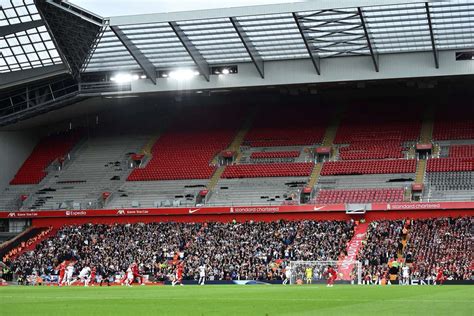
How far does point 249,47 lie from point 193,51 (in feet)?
15.0

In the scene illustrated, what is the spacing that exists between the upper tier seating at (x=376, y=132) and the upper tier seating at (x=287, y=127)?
2186mm

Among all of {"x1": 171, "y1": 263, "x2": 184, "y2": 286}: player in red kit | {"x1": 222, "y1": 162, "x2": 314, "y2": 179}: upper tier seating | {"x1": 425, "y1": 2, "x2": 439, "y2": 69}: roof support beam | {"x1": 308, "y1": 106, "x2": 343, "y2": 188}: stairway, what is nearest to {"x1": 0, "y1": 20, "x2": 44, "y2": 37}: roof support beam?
{"x1": 222, "y1": 162, "x2": 314, "y2": 179}: upper tier seating

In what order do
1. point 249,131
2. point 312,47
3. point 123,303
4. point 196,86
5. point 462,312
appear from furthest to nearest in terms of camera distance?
1. point 249,131
2. point 196,86
3. point 312,47
4. point 123,303
5. point 462,312

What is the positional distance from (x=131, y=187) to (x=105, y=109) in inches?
464

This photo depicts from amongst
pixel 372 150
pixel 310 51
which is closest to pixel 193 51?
pixel 310 51

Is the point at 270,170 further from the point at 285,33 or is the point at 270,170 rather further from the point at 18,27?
the point at 18,27

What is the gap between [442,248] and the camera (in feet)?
191

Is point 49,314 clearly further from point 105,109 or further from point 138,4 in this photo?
point 105,109

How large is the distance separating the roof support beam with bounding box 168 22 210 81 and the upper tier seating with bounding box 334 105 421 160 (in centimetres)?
1318

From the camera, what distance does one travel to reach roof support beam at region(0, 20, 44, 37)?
215ft

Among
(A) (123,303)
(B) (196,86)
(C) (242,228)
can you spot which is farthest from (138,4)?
(A) (123,303)

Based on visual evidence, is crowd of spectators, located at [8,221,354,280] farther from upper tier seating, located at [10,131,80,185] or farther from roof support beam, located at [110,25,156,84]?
roof support beam, located at [110,25,156,84]

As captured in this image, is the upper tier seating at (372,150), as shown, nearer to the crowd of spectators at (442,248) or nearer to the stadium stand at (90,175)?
the crowd of spectators at (442,248)

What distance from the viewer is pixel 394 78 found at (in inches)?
2549
